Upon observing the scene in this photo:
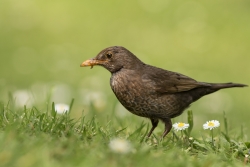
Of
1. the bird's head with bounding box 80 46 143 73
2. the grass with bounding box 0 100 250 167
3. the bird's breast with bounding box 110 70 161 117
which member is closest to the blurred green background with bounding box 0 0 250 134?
the bird's head with bounding box 80 46 143 73

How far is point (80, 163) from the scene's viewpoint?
373 centimetres

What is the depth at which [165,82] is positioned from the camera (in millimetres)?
6305

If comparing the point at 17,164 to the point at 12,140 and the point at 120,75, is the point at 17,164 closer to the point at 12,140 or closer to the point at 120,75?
the point at 12,140

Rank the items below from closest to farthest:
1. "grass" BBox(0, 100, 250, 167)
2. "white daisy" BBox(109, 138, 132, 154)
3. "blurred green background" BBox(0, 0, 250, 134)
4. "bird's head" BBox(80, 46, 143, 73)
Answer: "grass" BBox(0, 100, 250, 167) → "white daisy" BBox(109, 138, 132, 154) → "bird's head" BBox(80, 46, 143, 73) → "blurred green background" BBox(0, 0, 250, 134)

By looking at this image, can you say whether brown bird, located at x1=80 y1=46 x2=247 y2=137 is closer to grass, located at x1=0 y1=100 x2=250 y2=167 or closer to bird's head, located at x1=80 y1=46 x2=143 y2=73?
bird's head, located at x1=80 y1=46 x2=143 y2=73

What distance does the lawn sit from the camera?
17.5 feet

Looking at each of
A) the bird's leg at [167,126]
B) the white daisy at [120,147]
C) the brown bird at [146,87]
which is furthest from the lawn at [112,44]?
the white daisy at [120,147]

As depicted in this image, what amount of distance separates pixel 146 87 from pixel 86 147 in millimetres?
1899

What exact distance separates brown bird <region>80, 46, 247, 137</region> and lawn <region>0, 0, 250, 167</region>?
293 mm

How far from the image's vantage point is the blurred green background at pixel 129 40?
12.8m

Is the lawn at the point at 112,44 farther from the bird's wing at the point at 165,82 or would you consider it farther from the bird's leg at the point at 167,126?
the bird's wing at the point at 165,82

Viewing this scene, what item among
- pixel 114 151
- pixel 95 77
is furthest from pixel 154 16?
pixel 114 151

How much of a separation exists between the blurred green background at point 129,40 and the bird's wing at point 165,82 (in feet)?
15.5

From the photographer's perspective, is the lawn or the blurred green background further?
the blurred green background
